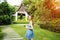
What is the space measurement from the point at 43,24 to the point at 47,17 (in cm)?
99

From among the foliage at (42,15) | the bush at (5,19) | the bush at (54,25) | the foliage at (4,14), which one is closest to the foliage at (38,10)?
the foliage at (42,15)

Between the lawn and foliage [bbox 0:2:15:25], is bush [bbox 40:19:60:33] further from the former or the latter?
foliage [bbox 0:2:15:25]

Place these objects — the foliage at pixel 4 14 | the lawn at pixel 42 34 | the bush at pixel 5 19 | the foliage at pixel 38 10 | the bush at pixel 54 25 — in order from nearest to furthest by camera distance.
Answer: the lawn at pixel 42 34, the bush at pixel 54 25, the foliage at pixel 38 10, the foliage at pixel 4 14, the bush at pixel 5 19

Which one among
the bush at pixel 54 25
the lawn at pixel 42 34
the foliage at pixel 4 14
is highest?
the foliage at pixel 4 14

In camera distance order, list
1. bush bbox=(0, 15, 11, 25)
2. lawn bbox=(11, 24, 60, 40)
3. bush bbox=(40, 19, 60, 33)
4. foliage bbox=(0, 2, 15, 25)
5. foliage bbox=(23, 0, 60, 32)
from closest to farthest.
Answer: lawn bbox=(11, 24, 60, 40) < bush bbox=(40, 19, 60, 33) < foliage bbox=(23, 0, 60, 32) < foliage bbox=(0, 2, 15, 25) < bush bbox=(0, 15, 11, 25)

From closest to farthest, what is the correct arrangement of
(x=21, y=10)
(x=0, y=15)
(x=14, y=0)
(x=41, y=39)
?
(x=41, y=39) → (x=14, y=0) → (x=21, y=10) → (x=0, y=15)

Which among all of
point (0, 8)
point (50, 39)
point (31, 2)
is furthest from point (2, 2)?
point (50, 39)

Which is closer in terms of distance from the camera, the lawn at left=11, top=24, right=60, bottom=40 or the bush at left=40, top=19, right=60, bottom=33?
the lawn at left=11, top=24, right=60, bottom=40

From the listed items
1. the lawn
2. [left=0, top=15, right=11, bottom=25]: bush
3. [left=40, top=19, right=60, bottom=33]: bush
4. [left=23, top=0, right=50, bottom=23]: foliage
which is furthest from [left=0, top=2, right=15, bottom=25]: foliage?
[left=40, top=19, right=60, bottom=33]: bush

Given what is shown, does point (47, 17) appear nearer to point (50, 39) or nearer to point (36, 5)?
point (36, 5)

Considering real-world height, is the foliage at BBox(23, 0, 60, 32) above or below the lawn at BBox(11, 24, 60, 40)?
above

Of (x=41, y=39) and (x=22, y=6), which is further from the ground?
(x=22, y=6)

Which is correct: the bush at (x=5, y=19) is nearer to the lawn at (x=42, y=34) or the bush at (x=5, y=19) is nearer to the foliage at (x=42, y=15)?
the lawn at (x=42, y=34)

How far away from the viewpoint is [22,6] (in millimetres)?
13812
